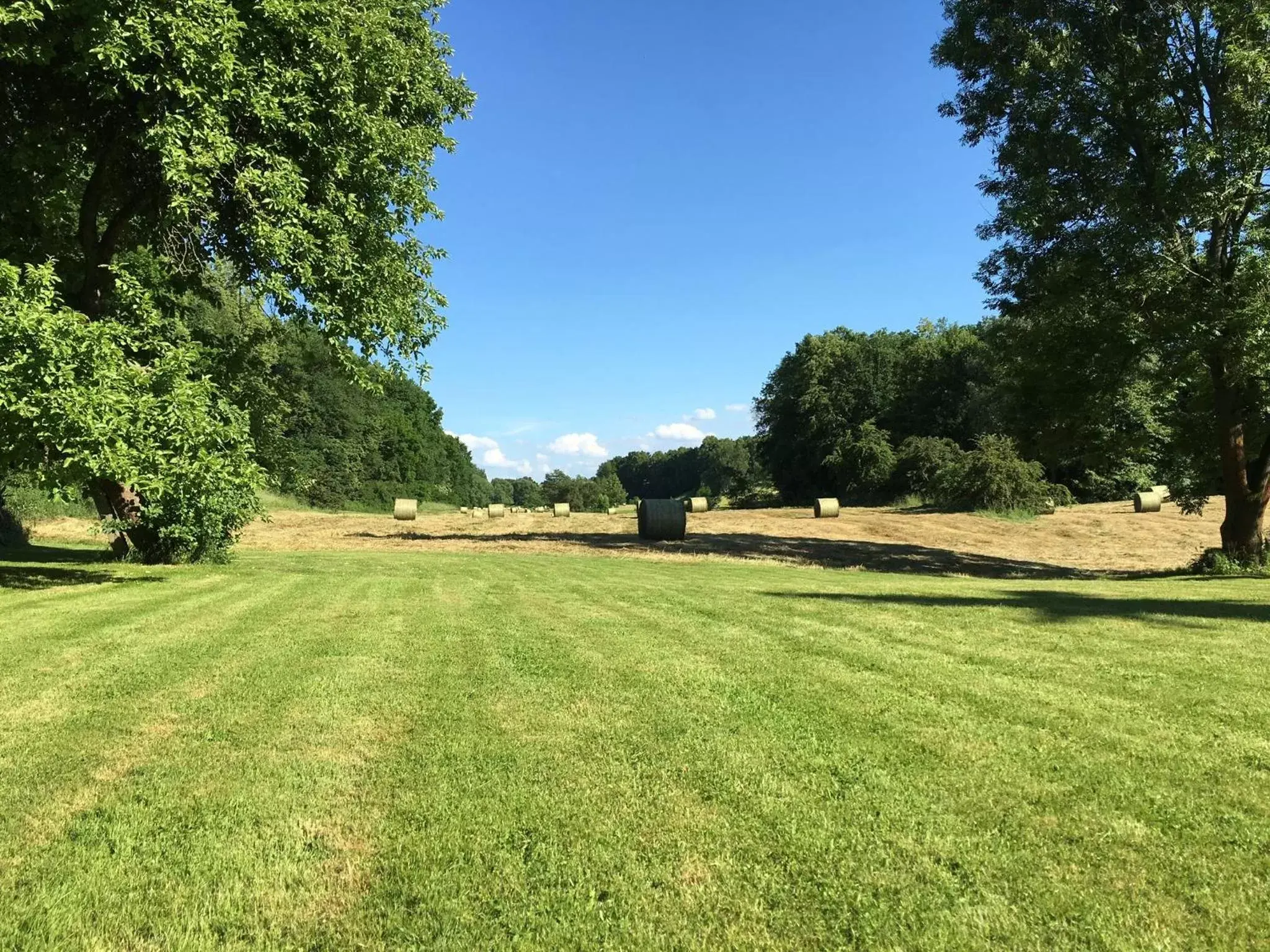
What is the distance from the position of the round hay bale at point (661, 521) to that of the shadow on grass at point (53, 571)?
A: 16.8 m

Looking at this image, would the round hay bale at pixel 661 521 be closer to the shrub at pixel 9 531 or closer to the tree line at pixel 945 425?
the tree line at pixel 945 425

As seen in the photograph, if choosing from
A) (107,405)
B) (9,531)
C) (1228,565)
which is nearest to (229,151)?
(107,405)

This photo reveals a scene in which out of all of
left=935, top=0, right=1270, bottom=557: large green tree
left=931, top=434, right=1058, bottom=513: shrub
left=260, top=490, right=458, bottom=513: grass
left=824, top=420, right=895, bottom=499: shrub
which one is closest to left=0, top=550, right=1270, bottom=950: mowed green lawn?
left=935, top=0, right=1270, bottom=557: large green tree

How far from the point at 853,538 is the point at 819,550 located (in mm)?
5338

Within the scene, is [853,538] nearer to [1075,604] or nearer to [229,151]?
[1075,604]

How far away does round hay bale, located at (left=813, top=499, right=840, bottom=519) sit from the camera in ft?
122

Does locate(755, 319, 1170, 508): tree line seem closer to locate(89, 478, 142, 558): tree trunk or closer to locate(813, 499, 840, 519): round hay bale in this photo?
locate(813, 499, 840, 519): round hay bale

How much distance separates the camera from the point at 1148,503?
37625 millimetres

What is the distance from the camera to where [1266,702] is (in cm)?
542

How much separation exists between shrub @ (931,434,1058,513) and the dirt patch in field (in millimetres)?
2195

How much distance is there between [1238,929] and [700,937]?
200 cm

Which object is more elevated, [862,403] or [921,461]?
[862,403]

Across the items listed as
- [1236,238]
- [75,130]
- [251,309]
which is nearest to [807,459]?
[1236,238]

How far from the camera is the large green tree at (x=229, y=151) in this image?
11.0 m
